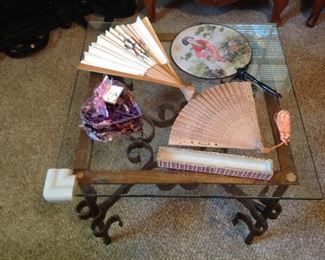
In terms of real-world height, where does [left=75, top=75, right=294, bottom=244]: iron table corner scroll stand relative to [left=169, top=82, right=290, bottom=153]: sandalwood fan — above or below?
below

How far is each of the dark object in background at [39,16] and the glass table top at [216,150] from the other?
67cm

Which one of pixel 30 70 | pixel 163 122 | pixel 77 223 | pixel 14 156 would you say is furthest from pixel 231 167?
pixel 30 70

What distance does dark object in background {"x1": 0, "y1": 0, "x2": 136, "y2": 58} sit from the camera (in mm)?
1579

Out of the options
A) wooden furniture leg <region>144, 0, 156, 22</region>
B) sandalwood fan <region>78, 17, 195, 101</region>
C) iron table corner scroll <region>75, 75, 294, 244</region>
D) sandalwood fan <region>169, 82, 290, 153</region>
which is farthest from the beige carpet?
wooden furniture leg <region>144, 0, 156, 22</region>

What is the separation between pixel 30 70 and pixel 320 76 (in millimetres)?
1302

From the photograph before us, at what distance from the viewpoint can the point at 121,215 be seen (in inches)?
44.3

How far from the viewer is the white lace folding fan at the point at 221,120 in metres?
0.87

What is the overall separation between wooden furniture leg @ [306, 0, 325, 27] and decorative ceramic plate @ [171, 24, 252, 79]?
29.2 inches

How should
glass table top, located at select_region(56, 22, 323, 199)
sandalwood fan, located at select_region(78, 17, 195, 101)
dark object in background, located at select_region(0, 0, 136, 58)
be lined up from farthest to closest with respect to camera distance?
dark object in background, located at select_region(0, 0, 136, 58)
sandalwood fan, located at select_region(78, 17, 195, 101)
glass table top, located at select_region(56, 22, 323, 199)

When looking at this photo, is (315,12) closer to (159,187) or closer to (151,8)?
(151,8)

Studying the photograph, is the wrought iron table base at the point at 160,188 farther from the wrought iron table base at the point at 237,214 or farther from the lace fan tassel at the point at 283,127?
the lace fan tassel at the point at 283,127

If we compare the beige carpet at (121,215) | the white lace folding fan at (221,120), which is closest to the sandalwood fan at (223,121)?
the white lace folding fan at (221,120)

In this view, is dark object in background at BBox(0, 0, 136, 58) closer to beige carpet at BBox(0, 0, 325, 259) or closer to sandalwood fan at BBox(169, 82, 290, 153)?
beige carpet at BBox(0, 0, 325, 259)

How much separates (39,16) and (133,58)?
953 millimetres
